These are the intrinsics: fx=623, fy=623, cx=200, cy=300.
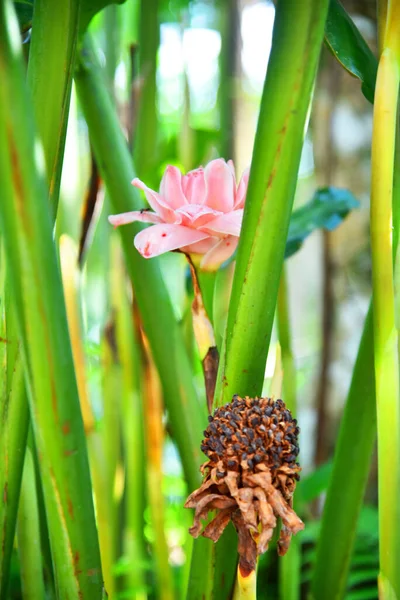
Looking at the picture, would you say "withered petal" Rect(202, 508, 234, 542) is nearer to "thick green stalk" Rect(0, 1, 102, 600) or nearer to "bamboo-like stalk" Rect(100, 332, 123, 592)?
"thick green stalk" Rect(0, 1, 102, 600)

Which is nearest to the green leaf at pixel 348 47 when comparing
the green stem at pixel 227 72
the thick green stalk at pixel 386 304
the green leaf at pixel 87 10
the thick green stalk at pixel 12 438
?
the thick green stalk at pixel 386 304

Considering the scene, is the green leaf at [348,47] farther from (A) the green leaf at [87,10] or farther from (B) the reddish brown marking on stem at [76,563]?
(B) the reddish brown marking on stem at [76,563]

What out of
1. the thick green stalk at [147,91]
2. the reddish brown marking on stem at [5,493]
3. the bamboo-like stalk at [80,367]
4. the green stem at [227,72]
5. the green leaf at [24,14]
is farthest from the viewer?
the green stem at [227,72]

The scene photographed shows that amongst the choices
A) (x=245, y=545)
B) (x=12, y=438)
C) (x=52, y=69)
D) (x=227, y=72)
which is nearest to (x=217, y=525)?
(x=245, y=545)

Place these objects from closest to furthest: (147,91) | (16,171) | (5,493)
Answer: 1. (16,171)
2. (5,493)
3. (147,91)

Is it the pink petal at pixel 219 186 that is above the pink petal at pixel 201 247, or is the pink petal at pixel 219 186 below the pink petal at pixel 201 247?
above

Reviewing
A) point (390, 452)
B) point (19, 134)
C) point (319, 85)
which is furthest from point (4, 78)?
point (319, 85)

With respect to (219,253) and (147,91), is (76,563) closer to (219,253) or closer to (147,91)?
(219,253)
